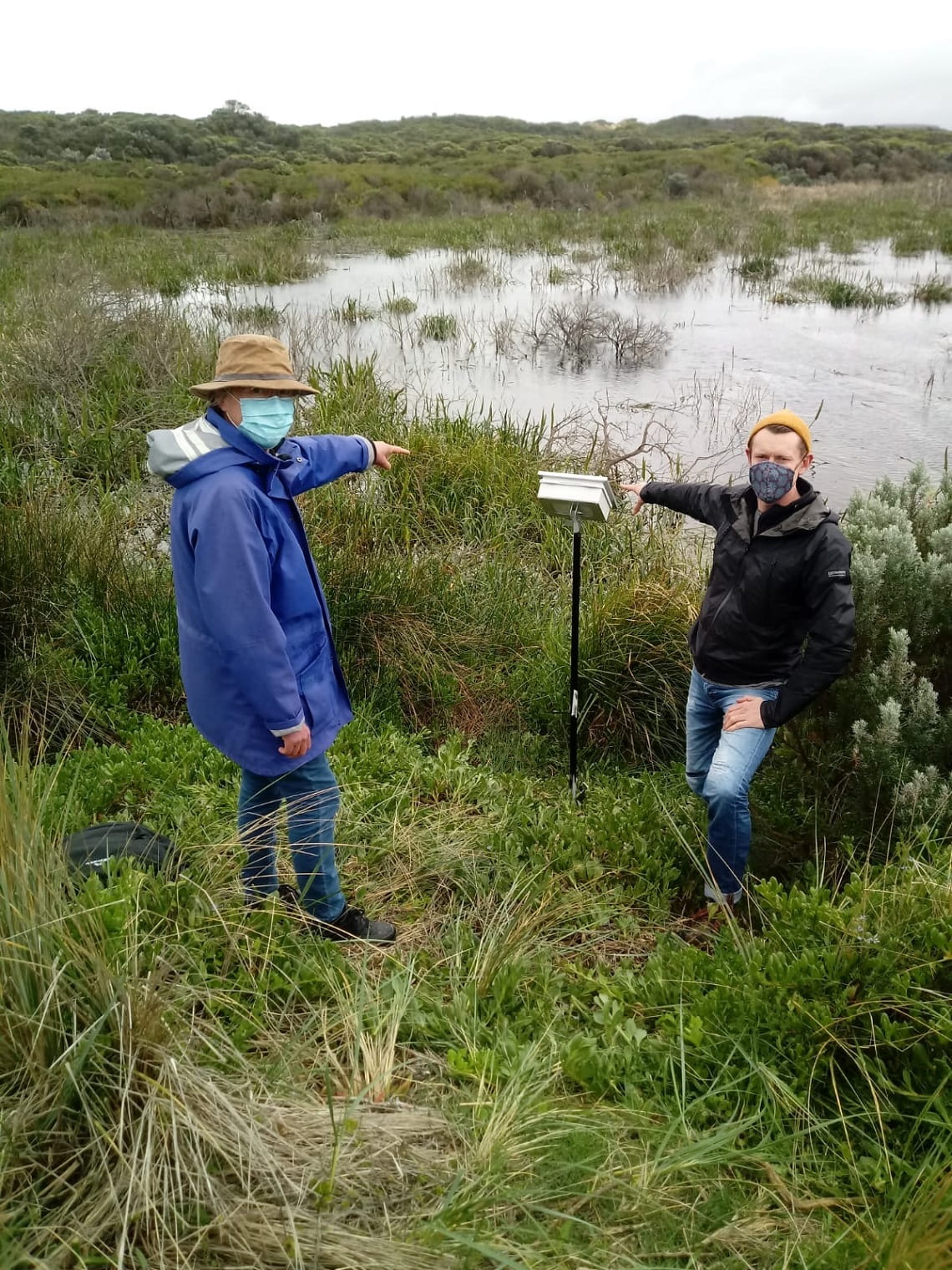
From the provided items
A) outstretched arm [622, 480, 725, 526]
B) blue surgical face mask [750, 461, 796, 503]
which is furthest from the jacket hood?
outstretched arm [622, 480, 725, 526]

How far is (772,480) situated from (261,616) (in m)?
1.71

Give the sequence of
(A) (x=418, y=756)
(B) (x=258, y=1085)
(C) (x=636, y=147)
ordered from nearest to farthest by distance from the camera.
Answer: (B) (x=258, y=1085) → (A) (x=418, y=756) → (C) (x=636, y=147)

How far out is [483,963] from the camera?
2.64m

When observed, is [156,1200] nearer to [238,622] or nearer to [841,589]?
[238,622]

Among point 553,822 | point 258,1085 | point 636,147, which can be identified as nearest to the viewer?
point 258,1085

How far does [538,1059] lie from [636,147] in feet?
184

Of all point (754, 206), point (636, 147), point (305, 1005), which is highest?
point (636, 147)

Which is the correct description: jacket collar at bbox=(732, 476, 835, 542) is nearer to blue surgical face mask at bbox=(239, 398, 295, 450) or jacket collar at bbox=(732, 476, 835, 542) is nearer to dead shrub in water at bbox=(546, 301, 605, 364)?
blue surgical face mask at bbox=(239, 398, 295, 450)

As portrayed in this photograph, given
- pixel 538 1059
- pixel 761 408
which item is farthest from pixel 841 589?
pixel 761 408

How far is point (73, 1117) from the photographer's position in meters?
1.74

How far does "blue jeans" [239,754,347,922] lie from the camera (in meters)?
2.81

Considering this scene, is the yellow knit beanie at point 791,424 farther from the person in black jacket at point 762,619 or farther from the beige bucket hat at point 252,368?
the beige bucket hat at point 252,368

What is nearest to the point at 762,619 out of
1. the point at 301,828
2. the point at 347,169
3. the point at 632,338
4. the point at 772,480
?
the point at 772,480

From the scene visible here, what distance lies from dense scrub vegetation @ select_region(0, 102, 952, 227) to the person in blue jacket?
23.3 m
